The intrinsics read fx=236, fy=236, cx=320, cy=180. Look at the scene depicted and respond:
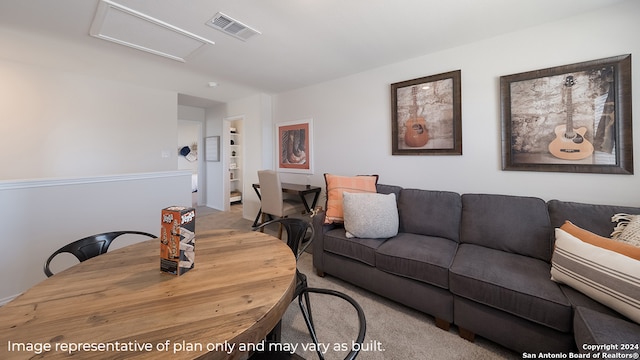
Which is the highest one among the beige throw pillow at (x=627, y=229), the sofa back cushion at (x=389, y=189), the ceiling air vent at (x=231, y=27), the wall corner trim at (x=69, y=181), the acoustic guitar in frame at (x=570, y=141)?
the ceiling air vent at (x=231, y=27)

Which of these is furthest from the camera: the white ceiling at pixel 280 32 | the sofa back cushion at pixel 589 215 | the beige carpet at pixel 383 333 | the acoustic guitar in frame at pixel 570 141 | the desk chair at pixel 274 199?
the desk chair at pixel 274 199

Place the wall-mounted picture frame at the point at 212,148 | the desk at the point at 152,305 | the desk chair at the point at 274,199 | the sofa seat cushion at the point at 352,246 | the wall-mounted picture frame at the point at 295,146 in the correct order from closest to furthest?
1. the desk at the point at 152,305
2. the sofa seat cushion at the point at 352,246
3. the desk chair at the point at 274,199
4. the wall-mounted picture frame at the point at 295,146
5. the wall-mounted picture frame at the point at 212,148

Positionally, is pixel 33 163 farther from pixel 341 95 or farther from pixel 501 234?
pixel 501 234

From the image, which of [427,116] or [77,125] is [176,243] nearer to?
[427,116]

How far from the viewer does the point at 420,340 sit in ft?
5.15

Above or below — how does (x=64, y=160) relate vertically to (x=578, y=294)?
above

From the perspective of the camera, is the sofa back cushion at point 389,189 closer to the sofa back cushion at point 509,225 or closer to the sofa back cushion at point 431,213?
the sofa back cushion at point 431,213

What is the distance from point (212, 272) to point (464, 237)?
2.02 meters

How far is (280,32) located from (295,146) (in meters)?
2.00

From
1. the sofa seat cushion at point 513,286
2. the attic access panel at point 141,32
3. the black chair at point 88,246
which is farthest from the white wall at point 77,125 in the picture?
the sofa seat cushion at point 513,286

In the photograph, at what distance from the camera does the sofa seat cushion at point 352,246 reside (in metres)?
2.00

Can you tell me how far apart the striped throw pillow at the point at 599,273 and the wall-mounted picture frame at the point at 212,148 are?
548 centimetres

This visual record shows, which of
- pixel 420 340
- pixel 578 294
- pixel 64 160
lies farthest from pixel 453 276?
pixel 64 160

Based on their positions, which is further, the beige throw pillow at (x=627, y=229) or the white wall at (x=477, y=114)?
the white wall at (x=477, y=114)
